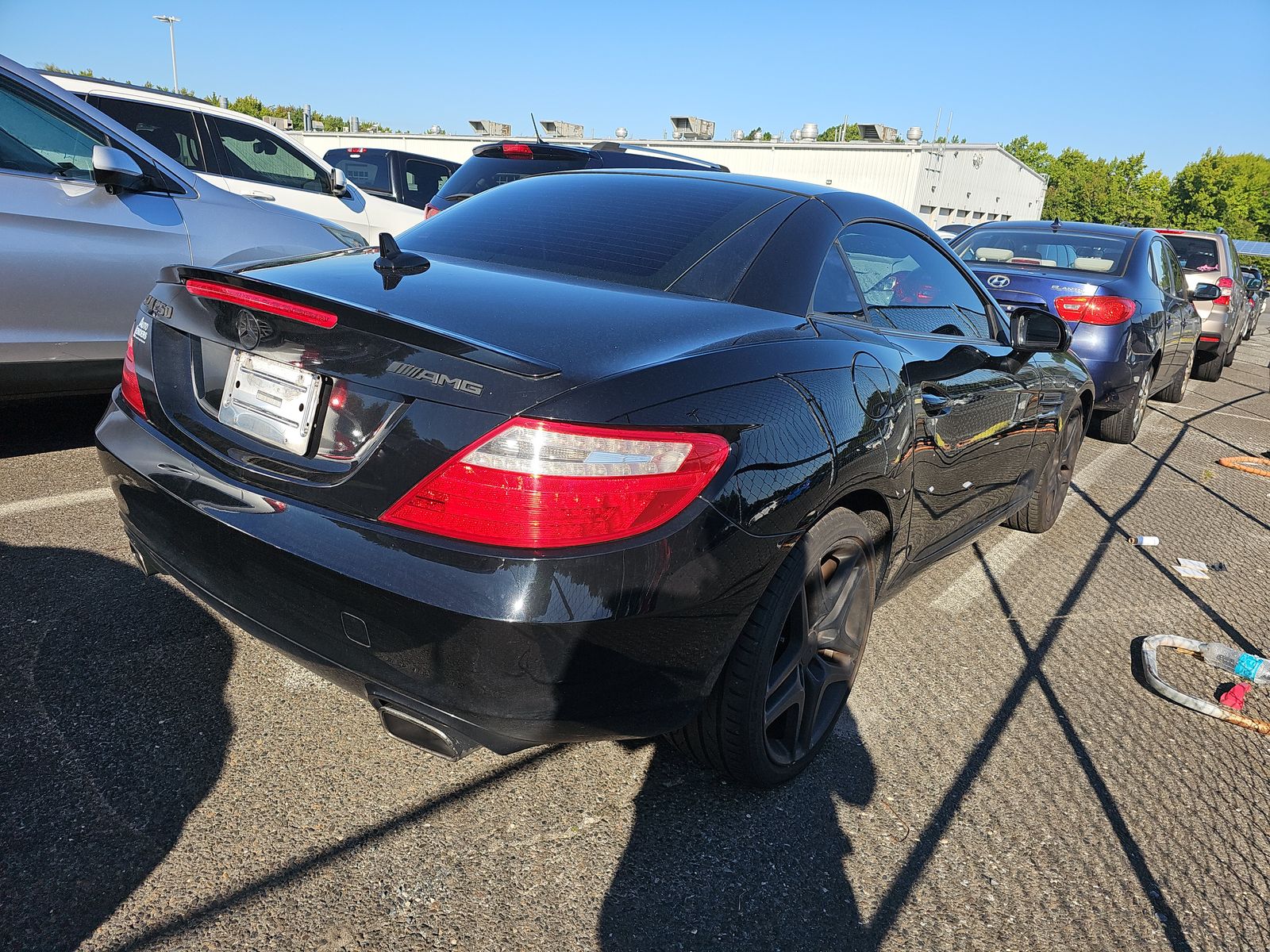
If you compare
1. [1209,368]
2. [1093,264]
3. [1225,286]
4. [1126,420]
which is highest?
[1093,264]

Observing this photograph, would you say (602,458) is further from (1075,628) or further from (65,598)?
(1075,628)

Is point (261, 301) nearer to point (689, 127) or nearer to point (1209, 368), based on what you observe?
point (1209, 368)

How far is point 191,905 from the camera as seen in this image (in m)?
1.88

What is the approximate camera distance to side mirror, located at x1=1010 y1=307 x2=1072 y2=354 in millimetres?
3621

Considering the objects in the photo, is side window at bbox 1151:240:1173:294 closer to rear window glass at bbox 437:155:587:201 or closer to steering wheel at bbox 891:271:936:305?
rear window glass at bbox 437:155:587:201

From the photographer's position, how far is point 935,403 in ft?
9.36

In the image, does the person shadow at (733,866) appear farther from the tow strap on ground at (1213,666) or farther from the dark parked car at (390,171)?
the dark parked car at (390,171)

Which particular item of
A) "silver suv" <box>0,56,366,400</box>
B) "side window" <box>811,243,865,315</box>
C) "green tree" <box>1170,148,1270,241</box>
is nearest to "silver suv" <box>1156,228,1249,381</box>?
"side window" <box>811,243,865,315</box>

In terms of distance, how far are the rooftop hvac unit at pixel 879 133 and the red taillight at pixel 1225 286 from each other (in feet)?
76.4

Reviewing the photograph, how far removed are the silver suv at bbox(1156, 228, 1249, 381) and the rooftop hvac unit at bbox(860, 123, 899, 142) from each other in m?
21.6

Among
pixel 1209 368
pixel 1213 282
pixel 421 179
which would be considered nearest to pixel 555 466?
pixel 421 179

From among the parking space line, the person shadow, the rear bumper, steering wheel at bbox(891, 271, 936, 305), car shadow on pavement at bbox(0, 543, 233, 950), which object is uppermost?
steering wheel at bbox(891, 271, 936, 305)

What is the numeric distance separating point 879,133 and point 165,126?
3175 centimetres

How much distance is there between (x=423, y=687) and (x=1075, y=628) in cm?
295
